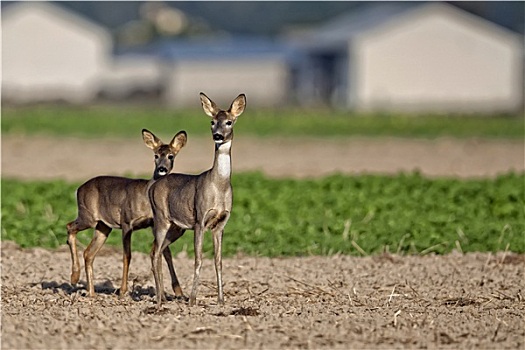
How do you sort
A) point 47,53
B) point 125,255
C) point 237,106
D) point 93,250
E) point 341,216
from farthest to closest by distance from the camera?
point 47,53 < point 341,216 < point 93,250 < point 125,255 < point 237,106

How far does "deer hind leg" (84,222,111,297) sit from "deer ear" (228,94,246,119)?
1.76m

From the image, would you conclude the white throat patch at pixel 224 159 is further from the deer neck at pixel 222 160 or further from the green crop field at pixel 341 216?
the green crop field at pixel 341 216

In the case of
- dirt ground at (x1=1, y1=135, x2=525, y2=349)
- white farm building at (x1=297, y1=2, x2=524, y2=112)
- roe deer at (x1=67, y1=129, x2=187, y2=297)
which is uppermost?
white farm building at (x1=297, y1=2, x2=524, y2=112)

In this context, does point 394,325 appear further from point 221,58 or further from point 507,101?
point 221,58

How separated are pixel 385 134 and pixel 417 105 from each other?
81.8ft

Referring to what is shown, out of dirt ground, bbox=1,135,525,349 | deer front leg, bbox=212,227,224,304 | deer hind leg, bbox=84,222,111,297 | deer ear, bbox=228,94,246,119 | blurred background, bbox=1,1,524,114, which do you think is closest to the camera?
dirt ground, bbox=1,135,525,349

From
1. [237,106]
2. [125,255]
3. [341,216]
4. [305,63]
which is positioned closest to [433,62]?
[305,63]

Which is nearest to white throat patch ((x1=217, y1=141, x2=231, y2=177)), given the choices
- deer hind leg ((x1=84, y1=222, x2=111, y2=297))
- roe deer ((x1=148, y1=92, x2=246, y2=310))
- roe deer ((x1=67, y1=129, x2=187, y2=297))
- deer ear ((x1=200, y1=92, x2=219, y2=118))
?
roe deer ((x1=148, y1=92, x2=246, y2=310))

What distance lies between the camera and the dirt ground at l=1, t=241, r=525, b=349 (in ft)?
31.1

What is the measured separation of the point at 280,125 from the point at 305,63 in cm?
4628

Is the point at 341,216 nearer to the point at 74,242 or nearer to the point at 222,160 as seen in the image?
the point at 74,242

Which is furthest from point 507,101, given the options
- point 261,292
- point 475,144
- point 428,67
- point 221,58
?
point 261,292

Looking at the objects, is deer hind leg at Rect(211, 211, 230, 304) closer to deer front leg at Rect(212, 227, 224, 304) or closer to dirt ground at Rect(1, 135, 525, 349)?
deer front leg at Rect(212, 227, 224, 304)

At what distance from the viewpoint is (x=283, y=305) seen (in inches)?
442
